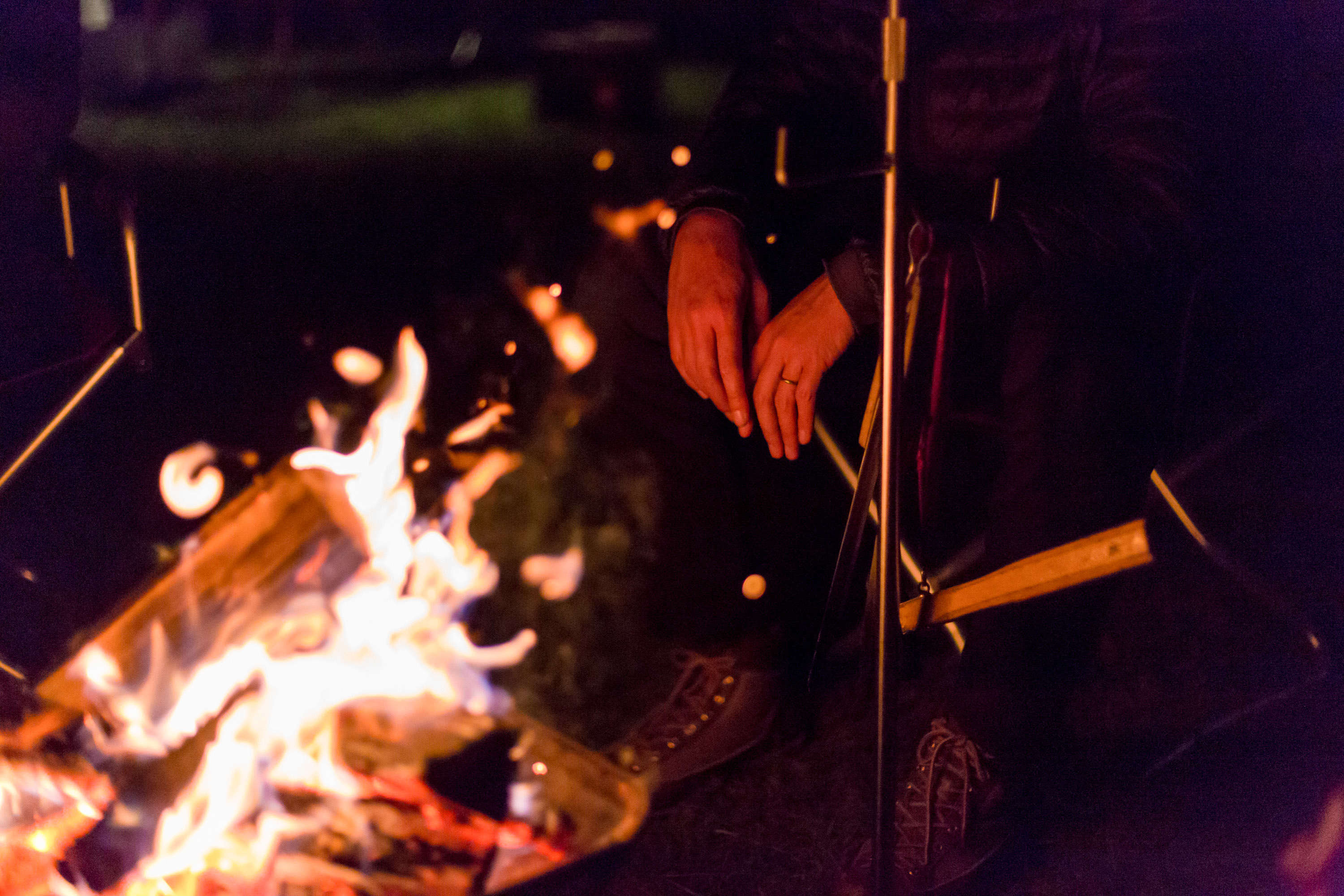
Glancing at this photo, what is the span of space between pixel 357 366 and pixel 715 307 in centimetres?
222

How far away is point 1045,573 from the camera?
1.17 meters

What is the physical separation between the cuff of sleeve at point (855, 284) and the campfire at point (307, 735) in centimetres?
96

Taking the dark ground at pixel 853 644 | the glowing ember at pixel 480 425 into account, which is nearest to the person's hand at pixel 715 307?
the dark ground at pixel 853 644

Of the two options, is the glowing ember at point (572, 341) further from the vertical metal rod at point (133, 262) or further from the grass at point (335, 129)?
the grass at point (335, 129)

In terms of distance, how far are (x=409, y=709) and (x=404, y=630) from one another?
19 centimetres

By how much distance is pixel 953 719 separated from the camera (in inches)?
66.1

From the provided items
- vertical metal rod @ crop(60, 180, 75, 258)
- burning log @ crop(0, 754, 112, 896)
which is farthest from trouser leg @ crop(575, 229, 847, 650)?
burning log @ crop(0, 754, 112, 896)

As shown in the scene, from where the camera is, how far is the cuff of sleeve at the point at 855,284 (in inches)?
57.9

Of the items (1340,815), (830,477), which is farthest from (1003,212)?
(1340,815)

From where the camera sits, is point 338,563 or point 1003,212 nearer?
point 1003,212

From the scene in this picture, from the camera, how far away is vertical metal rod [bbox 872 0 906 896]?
1.13 metres

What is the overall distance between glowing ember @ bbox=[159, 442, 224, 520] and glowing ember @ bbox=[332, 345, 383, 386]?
62 cm

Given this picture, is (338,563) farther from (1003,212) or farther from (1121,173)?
(1121,173)

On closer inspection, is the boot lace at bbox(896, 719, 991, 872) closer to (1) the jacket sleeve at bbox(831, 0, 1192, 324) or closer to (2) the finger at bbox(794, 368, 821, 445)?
(2) the finger at bbox(794, 368, 821, 445)
